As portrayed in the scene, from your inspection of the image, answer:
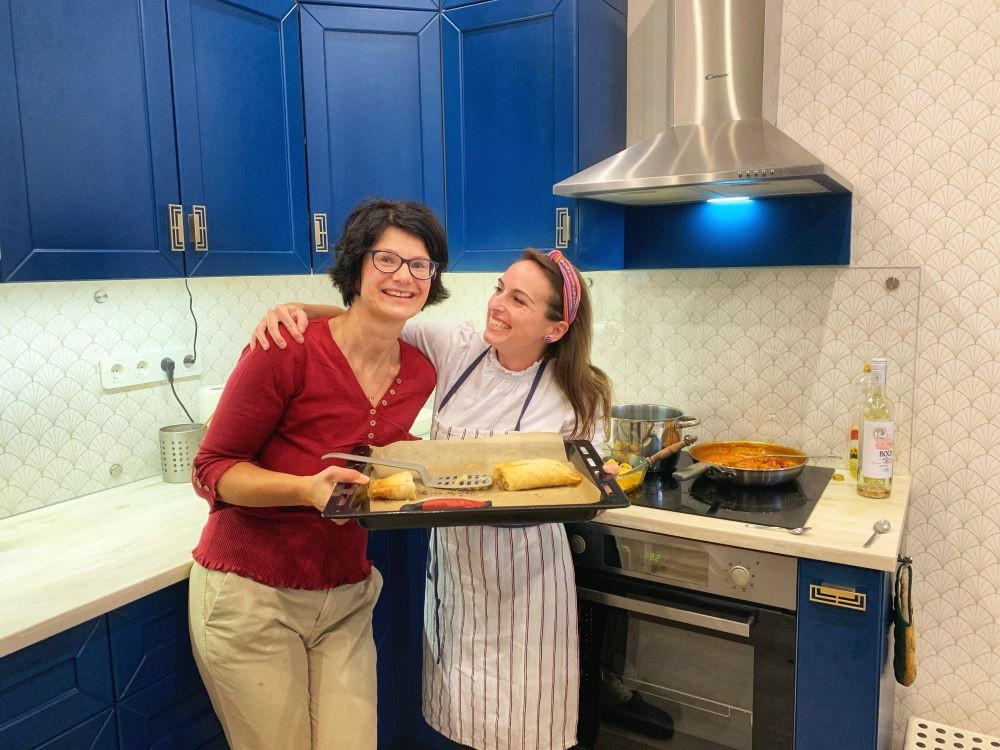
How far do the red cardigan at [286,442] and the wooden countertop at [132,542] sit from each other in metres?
0.17

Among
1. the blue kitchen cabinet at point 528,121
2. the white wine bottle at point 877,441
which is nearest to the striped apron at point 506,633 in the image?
the blue kitchen cabinet at point 528,121

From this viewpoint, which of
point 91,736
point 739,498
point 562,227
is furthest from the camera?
point 562,227

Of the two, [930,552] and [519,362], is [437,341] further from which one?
[930,552]

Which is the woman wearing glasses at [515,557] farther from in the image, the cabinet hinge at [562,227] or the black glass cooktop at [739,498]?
the cabinet hinge at [562,227]

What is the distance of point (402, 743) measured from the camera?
2221 millimetres

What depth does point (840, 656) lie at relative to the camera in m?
1.64

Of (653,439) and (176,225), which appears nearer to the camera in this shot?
(176,225)

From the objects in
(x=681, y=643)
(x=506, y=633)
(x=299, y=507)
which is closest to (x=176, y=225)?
(x=299, y=507)

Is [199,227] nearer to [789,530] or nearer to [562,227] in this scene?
[562,227]

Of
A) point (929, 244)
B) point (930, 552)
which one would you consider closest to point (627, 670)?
point (930, 552)

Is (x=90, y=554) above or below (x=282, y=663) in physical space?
above

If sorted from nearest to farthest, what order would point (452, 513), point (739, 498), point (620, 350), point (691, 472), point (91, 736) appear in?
point (452, 513), point (91, 736), point (739, 498), point (691, 472), point (620, 350)

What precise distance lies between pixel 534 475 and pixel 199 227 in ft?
3.40

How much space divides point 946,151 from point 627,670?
1.52 meters
